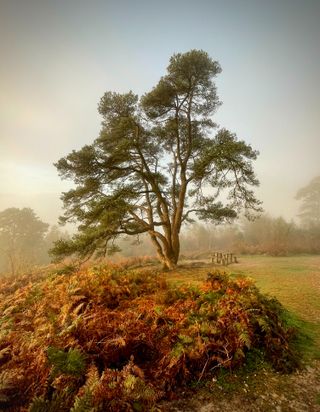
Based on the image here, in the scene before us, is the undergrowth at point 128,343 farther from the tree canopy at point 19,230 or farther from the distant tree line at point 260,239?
the tree canopy at point 19,230

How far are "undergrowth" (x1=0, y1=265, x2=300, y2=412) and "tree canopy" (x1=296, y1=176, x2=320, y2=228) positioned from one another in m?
60.6

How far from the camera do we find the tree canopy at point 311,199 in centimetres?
5653

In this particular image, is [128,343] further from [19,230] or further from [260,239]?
[19,230]

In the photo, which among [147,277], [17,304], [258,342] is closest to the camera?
[258,342]

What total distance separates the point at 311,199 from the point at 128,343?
66.1 meters

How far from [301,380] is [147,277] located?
3977 millimetres

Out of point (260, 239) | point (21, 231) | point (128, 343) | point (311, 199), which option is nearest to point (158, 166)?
point (128, 343)

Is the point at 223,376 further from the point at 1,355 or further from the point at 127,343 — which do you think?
the point at 1,355

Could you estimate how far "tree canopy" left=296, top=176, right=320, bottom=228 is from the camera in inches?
2226

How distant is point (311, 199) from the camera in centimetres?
5838

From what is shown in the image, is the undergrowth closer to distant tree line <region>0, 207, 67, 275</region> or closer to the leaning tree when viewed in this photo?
the leaning tree

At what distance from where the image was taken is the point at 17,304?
18.0ft

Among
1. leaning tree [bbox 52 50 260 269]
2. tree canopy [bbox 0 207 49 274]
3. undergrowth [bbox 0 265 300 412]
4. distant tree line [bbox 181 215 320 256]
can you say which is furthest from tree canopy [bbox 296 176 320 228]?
undergrowth [bbox 0 265 300 412]

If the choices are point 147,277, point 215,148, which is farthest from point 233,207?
point 147,277
